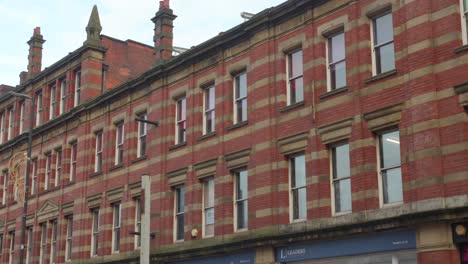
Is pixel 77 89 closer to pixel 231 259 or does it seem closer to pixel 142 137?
pixel 142 137

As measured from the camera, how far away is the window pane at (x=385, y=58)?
22.7 meters

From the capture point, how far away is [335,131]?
23.8m

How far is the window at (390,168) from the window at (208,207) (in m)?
8.54

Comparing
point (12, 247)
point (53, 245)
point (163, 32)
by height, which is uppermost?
point (163, 32)

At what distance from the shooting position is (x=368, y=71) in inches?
912

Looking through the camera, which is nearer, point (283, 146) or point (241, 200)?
point (283, 146)

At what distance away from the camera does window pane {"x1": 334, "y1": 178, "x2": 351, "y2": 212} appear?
23.2 metres

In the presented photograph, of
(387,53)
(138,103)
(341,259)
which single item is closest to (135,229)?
(138,103)

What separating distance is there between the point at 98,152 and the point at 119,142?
6.49 ft

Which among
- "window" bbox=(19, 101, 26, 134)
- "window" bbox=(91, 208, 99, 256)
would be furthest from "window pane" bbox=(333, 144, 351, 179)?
"window" bbox=(19, 101, 26, 134)

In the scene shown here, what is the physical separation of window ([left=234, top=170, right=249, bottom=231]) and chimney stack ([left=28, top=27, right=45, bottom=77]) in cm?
2171

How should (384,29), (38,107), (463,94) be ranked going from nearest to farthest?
(463,94) < (384,29) < (38,107)

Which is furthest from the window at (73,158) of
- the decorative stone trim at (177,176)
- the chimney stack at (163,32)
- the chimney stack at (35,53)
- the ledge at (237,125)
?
the ledge at (237,125)

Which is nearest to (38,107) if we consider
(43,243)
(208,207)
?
(43,243)
